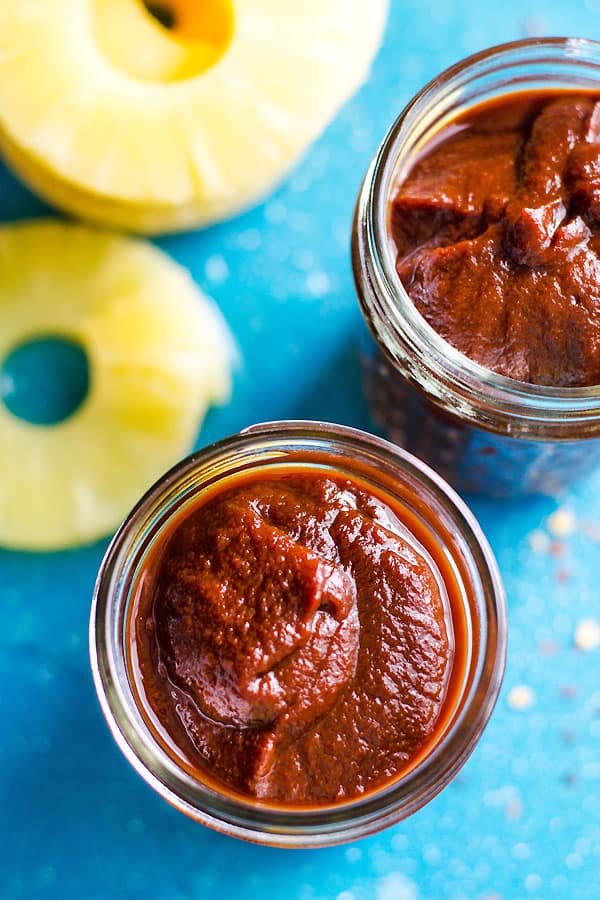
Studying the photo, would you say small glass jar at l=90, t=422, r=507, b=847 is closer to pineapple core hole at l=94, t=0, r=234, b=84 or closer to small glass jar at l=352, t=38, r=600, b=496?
small glass jar at l=352, t=38, r=600, b=496

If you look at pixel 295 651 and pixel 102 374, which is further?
pixel 102 374

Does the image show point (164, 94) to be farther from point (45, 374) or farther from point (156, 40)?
point (45, 374)

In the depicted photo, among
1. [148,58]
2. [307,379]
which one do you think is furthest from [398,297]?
[148,58]

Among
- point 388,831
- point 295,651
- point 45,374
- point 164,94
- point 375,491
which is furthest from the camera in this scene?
point 45,374

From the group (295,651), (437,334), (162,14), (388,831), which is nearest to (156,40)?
(162,14)

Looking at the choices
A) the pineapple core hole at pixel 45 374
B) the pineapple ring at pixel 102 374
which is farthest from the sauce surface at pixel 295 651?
the pineapple core hole at pixel 45 374

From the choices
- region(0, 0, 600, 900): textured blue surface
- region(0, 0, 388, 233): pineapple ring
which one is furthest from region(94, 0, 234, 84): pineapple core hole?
region(0, 0, 600, 900): textured blue surface

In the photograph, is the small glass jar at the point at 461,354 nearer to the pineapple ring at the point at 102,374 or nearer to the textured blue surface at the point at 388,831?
the textured blue surface at the point at 388,831
